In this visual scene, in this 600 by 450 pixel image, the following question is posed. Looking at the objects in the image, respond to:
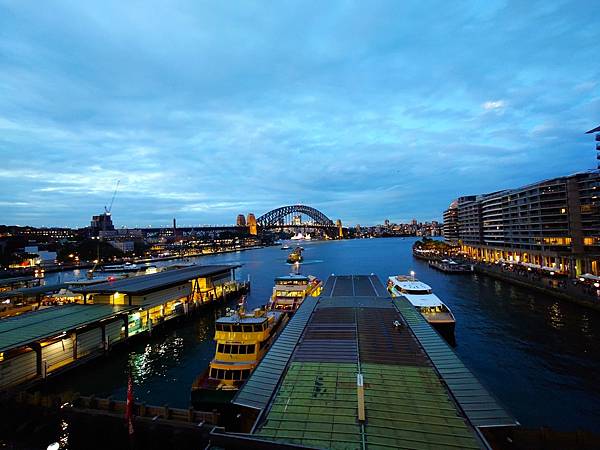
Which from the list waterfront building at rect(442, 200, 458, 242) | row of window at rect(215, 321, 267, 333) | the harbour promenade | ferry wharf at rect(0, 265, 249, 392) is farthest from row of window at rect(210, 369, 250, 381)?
waterfront building at rect(442, 200, 458, 242)

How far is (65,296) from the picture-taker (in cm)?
3538

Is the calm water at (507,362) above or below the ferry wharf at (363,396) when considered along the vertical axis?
below

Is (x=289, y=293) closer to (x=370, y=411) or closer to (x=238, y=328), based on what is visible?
(x=238, y=328)

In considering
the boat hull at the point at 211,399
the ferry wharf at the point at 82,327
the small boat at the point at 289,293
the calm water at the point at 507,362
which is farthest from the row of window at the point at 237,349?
the small boat at the point at 289,293

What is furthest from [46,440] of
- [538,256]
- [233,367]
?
[538,256]

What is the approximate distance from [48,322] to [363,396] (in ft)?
69.4

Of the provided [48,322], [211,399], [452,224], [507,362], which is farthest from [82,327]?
[452,224]

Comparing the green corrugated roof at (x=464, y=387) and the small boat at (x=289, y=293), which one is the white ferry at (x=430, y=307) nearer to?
the green corrugated roof at (x=464, y=387)

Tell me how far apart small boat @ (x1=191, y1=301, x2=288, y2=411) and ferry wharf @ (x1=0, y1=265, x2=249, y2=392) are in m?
9.19

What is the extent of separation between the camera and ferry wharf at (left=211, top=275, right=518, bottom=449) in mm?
7289

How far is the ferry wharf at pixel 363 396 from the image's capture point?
7.29 metres

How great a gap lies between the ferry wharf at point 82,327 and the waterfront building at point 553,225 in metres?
52.4

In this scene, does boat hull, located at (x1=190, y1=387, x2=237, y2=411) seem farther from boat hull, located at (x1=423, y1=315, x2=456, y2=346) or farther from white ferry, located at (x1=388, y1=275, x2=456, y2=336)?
boat hull, located at (x1=423, y1=315, x2=456, y2=346)

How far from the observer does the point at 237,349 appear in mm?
16500
